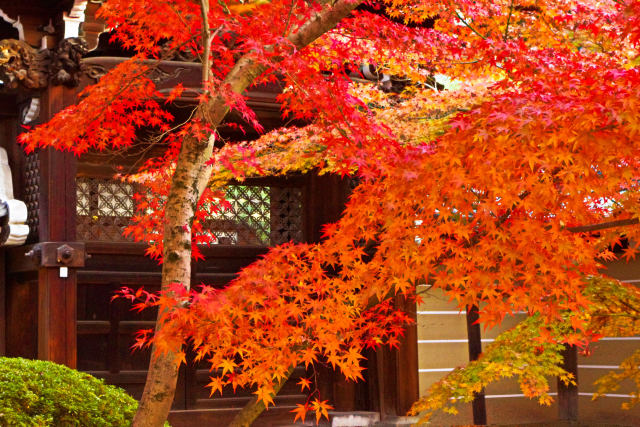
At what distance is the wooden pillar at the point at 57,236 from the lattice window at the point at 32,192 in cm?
27

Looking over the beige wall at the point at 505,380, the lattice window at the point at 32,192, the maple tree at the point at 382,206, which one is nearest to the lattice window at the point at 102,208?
the lattice window at the point at 32,192

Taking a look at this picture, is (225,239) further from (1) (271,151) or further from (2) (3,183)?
(2) (3,183)

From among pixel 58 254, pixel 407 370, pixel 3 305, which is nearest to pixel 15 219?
pixel 58 254

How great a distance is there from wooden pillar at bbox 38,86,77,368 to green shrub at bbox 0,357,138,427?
5.66ft

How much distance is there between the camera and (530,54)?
8.87 m

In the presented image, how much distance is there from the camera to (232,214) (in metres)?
12.3

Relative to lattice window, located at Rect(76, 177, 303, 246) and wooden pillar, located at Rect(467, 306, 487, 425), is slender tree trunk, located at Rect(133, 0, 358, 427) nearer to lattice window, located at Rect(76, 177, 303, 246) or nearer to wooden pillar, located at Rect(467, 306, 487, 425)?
lattice window, located at Rect(76, 177, 303, 246)

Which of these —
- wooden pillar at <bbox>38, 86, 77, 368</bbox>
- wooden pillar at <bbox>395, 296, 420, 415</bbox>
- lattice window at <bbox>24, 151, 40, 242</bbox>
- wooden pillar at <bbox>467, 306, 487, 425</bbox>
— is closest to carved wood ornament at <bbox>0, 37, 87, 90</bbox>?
wooden pillar at <bbox>38, 86, 77, 368</bbox>

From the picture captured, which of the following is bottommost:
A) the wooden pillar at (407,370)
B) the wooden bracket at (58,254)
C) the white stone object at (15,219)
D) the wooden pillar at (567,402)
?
the wooden pillar at (567,402)

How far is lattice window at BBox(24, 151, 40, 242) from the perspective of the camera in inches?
391

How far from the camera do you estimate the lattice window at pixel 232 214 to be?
37.5ft

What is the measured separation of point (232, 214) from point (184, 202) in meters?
5.84

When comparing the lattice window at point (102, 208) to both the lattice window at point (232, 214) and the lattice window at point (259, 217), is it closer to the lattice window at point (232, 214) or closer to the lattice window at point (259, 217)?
the lattice window at point (232, 214)

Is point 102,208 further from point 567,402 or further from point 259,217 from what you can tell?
point 567,402
